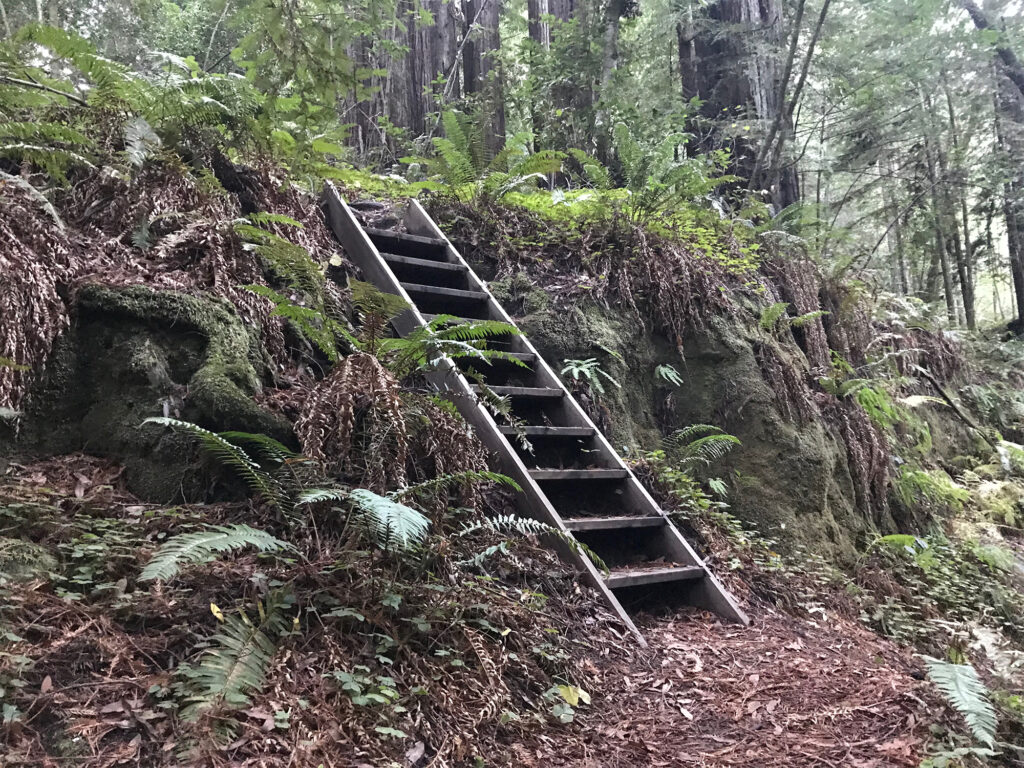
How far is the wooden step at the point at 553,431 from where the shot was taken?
14.3 ft

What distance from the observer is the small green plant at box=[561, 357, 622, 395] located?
17.0ft

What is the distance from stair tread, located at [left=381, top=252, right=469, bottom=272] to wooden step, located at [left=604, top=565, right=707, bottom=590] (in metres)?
2.96

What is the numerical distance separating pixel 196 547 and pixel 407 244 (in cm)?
409

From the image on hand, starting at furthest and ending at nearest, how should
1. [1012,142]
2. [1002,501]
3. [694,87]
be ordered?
[1012,142] < [694,87] < [1002,501]

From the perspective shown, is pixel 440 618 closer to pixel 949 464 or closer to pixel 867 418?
pixel 867 418

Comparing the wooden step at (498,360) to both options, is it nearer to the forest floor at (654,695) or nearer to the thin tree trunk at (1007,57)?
the forest floor at (654,695)

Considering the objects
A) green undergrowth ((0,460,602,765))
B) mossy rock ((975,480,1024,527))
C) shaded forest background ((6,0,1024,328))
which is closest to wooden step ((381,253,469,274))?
shaded forest background ((6,0,1024,328))

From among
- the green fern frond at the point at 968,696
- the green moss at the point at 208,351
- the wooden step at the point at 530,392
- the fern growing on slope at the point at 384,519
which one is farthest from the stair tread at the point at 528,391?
the green fern frond at the point at 968,696

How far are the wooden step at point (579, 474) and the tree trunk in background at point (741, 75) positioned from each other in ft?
21.5

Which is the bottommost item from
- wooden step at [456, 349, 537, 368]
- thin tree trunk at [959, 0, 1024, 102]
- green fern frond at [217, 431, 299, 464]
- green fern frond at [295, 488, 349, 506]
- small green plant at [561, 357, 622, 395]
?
green fern frond at [295, 488, 349, 506]

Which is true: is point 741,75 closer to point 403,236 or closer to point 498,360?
point 403,236

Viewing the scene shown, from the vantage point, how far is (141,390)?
3.28 meters

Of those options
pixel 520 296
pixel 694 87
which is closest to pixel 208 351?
pixel 520 296

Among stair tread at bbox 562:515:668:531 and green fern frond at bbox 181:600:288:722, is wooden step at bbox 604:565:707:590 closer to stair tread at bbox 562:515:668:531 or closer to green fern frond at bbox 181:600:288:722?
stair tread at bbox 562:515:668:531
